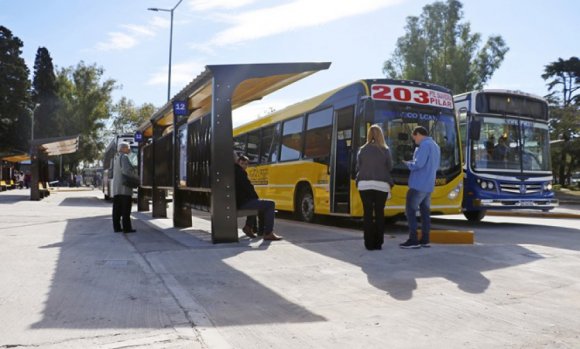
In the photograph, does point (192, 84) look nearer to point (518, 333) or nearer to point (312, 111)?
point (312, 111)

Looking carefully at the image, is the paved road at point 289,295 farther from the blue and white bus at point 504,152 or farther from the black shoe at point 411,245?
the blue and white bus at point 504,152

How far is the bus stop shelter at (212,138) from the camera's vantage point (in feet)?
29.4

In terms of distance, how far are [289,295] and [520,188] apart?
30.7 feet

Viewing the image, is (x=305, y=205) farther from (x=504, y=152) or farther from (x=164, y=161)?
(x=504, y=152)

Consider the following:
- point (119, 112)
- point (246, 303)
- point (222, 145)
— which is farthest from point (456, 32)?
point (246, 303)

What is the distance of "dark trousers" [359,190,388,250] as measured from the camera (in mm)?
7766

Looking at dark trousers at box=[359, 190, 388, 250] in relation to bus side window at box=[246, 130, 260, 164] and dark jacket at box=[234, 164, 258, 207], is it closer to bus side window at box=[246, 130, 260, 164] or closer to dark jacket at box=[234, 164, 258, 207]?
dark jacket at box=[234, 164, 258, 207]

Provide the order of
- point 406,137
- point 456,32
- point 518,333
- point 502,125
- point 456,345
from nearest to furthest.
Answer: point 456,345
point 518,333
point 406,137
point 502,125
point 456,32

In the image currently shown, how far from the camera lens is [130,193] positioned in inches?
427

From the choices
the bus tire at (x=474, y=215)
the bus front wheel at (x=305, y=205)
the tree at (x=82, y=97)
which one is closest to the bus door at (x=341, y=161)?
the bus front wheel at (x=305, y=205)

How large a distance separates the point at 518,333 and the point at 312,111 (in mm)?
9655

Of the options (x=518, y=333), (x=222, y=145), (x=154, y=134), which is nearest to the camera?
(x=518, y=333)

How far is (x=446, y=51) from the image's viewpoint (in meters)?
49.4

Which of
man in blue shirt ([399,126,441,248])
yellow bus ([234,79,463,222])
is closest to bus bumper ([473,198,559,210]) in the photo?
yellow bus ([234,79,463,222])
